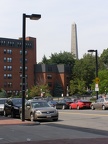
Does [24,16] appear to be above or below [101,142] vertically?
above

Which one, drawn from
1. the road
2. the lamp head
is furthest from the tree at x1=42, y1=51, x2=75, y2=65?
the road

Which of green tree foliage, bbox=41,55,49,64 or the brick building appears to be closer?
the brick building

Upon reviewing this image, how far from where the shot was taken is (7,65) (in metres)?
122

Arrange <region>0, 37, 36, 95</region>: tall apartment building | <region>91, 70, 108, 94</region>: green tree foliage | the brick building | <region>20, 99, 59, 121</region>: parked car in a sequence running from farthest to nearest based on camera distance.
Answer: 1. the brick building
2. <region>0, 37, 36, 95</region>: tall apartment building
3. <region>91, 70, 108, 94</region>: green tree foliage
4. <region>20, 99, 59, 121</region>: parked car

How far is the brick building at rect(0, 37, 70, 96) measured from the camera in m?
121

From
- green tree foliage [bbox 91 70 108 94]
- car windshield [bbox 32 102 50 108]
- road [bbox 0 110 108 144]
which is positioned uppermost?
green tree foliage [bbox 91 70 108 94]

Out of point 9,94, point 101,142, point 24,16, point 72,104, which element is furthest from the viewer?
point 9,94

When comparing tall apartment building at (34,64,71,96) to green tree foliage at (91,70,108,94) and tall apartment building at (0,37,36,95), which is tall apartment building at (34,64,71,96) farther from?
green tree foliage at (91,70,108,94)

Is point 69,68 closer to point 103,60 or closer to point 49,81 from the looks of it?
point 49,81

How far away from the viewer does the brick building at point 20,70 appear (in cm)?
12106

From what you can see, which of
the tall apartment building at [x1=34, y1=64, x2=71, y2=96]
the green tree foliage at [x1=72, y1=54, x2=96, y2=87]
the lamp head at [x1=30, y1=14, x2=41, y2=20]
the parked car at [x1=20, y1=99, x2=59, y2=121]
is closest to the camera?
the lamp head at [x1=30, y1=14, x2=41, y2=20]

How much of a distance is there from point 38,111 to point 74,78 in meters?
109

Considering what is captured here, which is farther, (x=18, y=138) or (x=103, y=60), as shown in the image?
(x=103, y=60)

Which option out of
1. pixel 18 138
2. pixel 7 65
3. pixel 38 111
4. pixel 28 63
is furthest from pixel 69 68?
pixel 18 138
